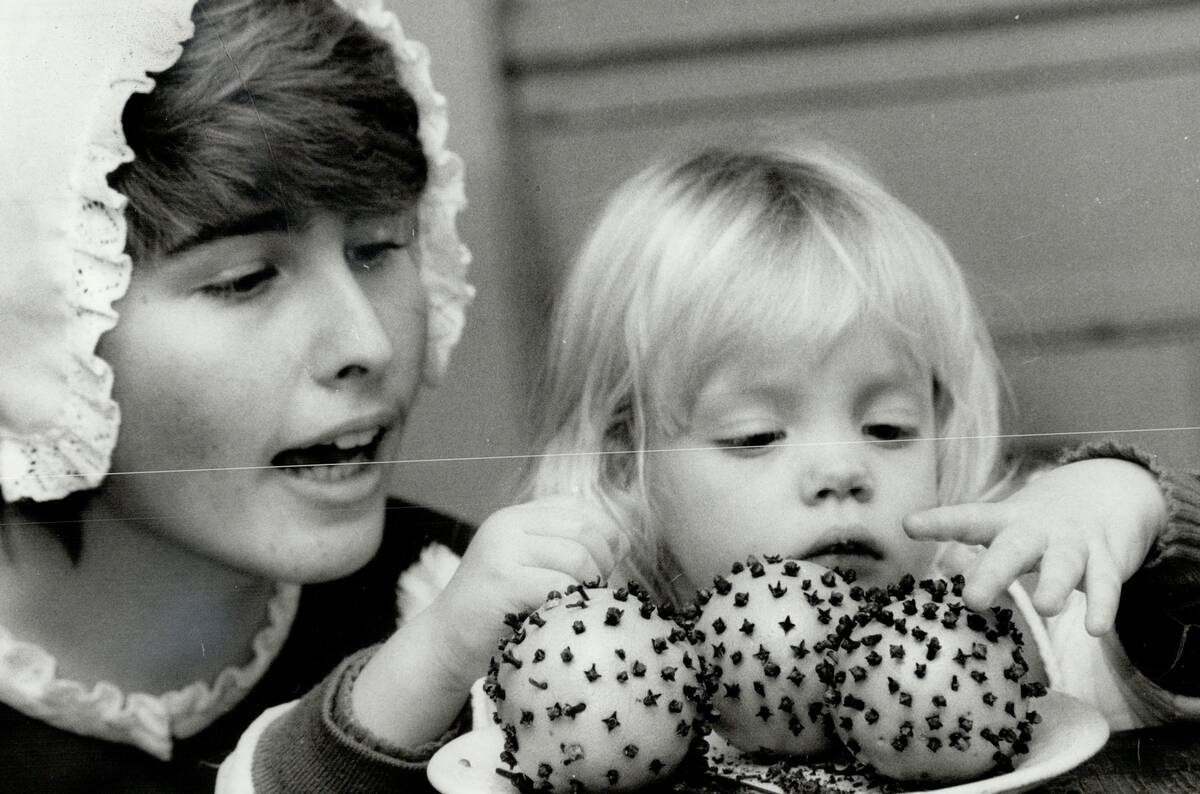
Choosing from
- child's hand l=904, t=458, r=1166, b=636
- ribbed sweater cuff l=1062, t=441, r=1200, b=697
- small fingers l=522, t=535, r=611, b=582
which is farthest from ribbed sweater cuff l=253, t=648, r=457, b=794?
ribbed sweater cuff l=1062, t=441, r=1200, b=697

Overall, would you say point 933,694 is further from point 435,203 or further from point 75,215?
point 75,215

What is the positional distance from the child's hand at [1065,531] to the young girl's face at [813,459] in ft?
0.22

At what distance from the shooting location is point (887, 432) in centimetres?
132

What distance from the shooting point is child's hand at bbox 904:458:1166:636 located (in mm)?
1081

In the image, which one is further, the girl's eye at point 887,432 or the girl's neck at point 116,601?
the girl's neck at point 116,601

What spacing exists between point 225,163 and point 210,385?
0.74 feet

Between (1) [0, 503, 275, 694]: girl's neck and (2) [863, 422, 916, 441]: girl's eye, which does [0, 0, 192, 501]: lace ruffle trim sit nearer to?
(1) [0, 503, 275, 694]: girl's neck

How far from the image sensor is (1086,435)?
4.52ft

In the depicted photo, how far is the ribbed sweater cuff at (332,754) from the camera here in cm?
130

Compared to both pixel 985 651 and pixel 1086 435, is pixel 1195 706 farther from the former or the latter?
pixel 985 651

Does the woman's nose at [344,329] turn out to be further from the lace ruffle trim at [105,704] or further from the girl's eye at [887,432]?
the girl's eye at [887,432]

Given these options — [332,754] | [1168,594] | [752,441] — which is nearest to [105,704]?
[332,754]

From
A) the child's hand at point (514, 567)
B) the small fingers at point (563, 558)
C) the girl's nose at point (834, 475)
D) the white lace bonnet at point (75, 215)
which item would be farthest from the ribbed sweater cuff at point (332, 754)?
the girl's nose at point (834, 475)

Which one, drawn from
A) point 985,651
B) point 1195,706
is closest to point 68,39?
point 985,651
